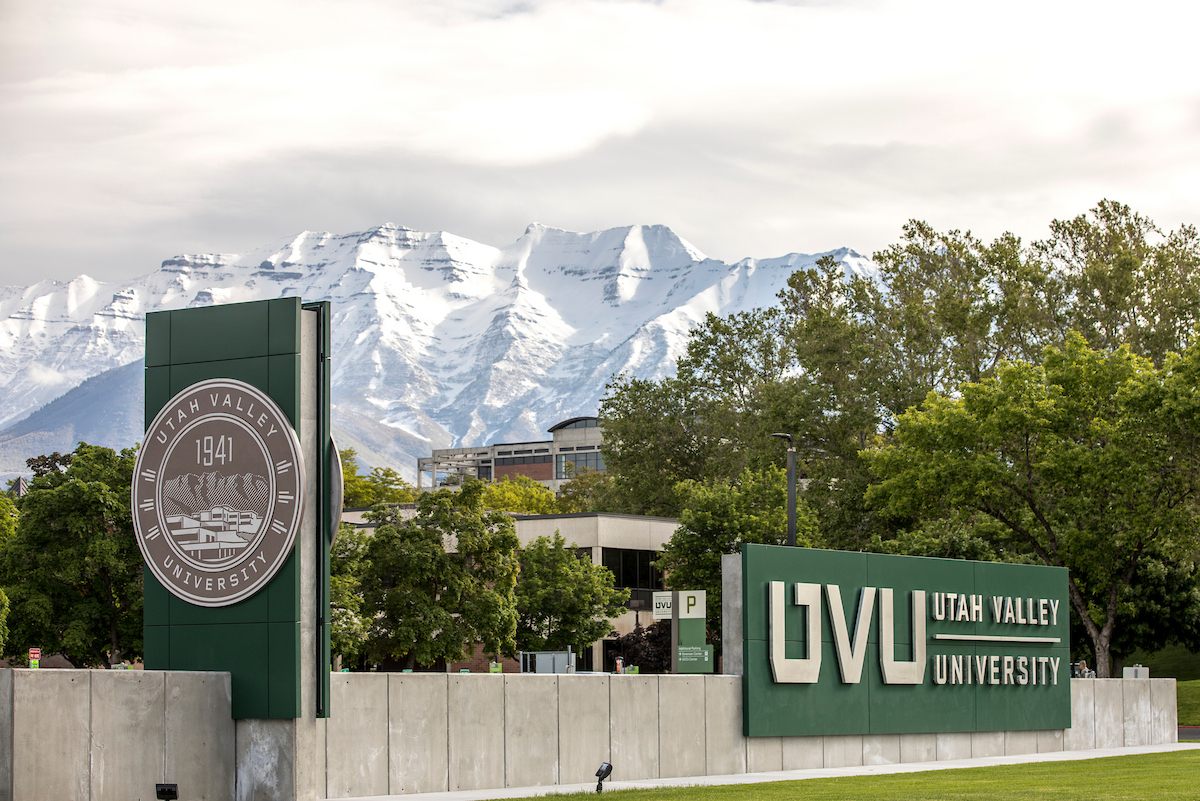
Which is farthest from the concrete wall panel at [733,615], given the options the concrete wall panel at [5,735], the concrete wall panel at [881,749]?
the concrete wall panel at [5,735]

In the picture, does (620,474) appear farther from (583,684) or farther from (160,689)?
(160,689)

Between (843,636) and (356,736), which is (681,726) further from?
(356,736)

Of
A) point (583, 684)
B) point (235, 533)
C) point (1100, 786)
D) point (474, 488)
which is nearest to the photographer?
point (235, 533)

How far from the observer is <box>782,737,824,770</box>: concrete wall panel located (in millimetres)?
25812

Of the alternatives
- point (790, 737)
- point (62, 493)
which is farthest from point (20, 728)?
point (62, 493)

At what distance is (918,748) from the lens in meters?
28.5

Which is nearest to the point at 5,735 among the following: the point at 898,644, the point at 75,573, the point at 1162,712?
the point at 898,644

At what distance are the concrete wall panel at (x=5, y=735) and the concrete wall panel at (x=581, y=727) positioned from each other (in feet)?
29.5

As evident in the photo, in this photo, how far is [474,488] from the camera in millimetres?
47219

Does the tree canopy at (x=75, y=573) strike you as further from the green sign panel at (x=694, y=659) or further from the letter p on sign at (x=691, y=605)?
the green sign panel at (x=694, y=659)

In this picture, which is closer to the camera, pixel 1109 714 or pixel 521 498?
pixel 1109 714

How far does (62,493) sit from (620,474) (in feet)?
161

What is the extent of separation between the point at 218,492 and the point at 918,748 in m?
16.4

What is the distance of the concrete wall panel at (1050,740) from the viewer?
Answer: 106ft
